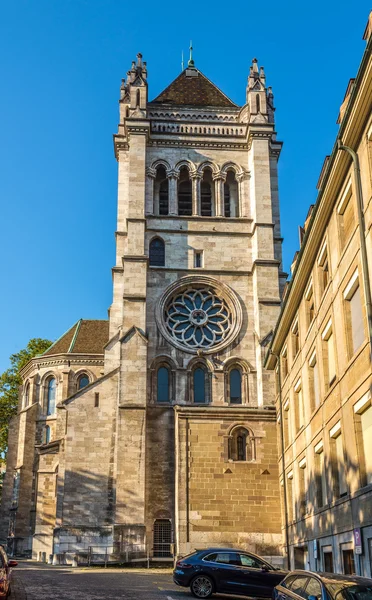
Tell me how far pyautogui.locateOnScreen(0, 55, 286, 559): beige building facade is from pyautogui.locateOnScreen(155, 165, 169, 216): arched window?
0.28 ft

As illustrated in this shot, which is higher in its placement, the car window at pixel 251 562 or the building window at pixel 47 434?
the building window at pixel 47 434

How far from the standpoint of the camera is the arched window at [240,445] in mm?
32406

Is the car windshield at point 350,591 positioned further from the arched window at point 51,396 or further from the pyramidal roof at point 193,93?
the arched window at point 51,396

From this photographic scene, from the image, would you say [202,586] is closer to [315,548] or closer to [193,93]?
[315,548]

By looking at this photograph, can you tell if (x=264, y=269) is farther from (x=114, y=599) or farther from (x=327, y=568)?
(x=114, y=599)

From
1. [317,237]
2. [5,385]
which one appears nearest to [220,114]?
[317,237]

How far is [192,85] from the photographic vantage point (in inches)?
1881

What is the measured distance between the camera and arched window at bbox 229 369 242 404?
36.5 meters

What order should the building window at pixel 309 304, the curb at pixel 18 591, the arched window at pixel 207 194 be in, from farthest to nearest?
the arched window at pixel 207 194 → the building window at pixel 309 304 → the curb at pixel 18 591

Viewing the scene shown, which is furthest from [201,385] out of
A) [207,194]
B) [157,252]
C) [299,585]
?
[299,585]

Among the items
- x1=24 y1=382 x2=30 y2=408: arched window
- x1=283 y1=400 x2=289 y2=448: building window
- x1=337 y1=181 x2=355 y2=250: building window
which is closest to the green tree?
x1=24 y1=382 x2=30 y2=408: arched window

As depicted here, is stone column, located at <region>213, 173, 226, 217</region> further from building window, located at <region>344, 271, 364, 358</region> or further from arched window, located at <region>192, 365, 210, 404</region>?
building window, located at <region>344, 271, 364, 358</region>

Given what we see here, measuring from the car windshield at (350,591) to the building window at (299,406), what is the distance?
49.2 feet

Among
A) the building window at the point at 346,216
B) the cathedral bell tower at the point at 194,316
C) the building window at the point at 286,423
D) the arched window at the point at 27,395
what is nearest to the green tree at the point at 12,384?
the arched window at the point at 27,395
